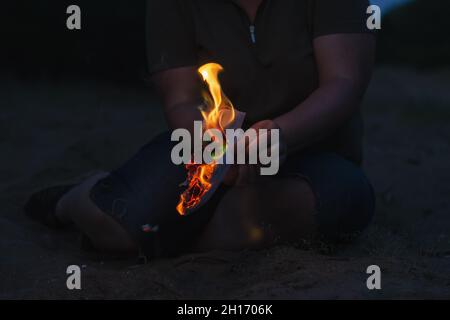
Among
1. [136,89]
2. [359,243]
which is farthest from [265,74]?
[136,89]

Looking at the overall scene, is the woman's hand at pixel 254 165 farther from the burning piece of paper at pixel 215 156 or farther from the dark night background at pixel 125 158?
the dark night background at pixel 125 158

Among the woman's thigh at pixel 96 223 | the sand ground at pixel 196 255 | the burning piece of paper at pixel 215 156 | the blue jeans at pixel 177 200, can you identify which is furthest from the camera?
the woman's thigh at pixel 96 223

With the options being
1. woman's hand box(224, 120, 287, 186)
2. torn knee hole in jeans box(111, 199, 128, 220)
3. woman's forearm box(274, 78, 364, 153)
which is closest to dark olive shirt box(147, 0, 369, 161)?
woman's forearm box(274, 78, 364, 153)

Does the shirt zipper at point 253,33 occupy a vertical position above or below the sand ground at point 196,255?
above

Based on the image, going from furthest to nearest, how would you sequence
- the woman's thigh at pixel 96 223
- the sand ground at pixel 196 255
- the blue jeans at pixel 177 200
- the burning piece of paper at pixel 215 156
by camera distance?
1. the woman's thigh at pixel 96 223
2. the blue jeans at pixel 177 200
3. the burning piece of paper at pixel 215 156
4. the sand ground at pixel 196 255

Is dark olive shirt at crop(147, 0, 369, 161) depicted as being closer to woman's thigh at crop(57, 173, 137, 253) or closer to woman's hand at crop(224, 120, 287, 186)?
woman's hand at crop(224, 120, 287, 186)

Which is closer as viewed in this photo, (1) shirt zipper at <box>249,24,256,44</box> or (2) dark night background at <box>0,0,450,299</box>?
(2) dark night background at <box>0,0,450,299</box>

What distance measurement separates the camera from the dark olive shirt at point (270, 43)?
2.40m

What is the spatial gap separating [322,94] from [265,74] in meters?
0.20

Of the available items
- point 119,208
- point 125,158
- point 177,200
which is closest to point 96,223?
point 119,208

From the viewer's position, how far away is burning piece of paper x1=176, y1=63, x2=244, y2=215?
215 centimetres

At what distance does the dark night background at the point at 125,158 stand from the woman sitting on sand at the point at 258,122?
0.09m

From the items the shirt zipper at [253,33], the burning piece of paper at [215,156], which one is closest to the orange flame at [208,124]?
the burning piece of paper at [215,156]

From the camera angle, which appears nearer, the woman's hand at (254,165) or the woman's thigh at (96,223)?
the woman's hand at (254,165)
